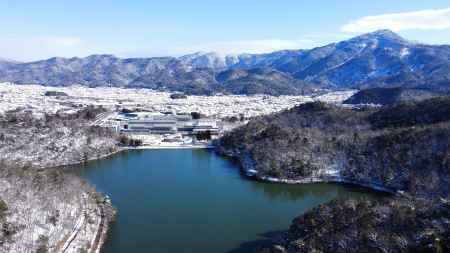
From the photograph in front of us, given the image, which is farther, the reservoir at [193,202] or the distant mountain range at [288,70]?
the distant mountain range at [288,70]

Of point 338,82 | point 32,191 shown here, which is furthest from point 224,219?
point 338,82

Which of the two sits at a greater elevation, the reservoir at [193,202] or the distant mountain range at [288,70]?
the distant mountain range at [288,70]

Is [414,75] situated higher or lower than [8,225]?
higher

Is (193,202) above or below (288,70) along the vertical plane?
below

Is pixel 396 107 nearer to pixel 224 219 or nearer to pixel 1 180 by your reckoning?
pixel 224 219
